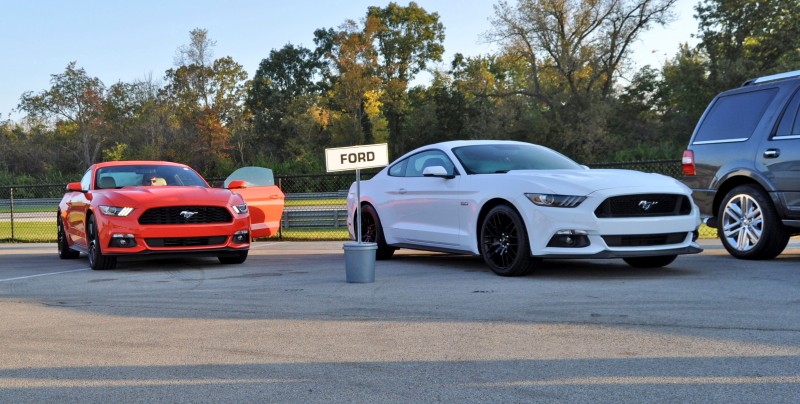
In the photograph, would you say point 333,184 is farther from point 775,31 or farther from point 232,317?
point 775,31

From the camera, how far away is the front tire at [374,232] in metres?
11.6

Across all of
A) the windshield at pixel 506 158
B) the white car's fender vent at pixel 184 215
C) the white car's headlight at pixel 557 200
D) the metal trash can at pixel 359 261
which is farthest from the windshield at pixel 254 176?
the white car's headlight at pixel 557 200

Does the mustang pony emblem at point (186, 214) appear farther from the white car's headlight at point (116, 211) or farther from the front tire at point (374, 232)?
the front tire at point (374, 232)

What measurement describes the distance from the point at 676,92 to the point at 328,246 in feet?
155

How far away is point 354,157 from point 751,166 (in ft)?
15.2

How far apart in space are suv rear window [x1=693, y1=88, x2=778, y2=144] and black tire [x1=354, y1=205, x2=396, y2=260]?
4241 millimetres

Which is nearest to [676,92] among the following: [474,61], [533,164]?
[474,61]

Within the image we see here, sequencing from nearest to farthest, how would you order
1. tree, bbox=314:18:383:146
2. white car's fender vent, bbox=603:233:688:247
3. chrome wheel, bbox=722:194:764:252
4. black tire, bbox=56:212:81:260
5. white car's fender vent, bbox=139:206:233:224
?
white car's fender vent, bbox=603:233:688:247 → chrome wheel, bbox=722:194:764:252 → white car's fender vent, bbox=139:206:233:224 → black tire, bbox=56:212:81:260 → tree, bbox=314:18:383:146

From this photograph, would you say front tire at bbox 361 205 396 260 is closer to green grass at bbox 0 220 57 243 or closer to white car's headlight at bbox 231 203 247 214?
white car's headlight at bbox 231 203 247 214

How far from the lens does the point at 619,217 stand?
8.59 m

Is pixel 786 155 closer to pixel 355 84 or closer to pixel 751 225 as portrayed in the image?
pixel 751 225

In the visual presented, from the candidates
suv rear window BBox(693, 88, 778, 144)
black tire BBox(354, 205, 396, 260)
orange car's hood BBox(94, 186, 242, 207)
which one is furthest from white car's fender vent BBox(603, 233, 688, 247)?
orange car's hood BBox(94, 186, 242, 207)

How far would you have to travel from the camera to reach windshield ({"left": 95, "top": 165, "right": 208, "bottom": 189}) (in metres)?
12.3

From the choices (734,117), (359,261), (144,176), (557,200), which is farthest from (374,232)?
(734,117)
